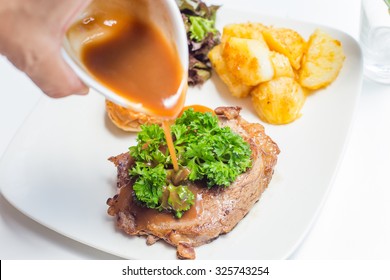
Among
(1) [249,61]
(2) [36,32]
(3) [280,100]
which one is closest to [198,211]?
(3) [280,100]

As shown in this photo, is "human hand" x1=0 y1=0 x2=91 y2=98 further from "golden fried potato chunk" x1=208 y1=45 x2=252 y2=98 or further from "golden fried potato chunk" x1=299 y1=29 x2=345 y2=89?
"golden fried potato chunk" x1=299 y1=29 x2=345 y2=89

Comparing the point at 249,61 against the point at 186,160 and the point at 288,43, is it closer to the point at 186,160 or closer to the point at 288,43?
the point at 288,43

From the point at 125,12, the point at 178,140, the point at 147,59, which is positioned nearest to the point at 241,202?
the point at 178,140

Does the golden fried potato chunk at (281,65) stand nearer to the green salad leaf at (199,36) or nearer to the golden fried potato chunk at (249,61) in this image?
the golden fried potato chunk at (249,61)

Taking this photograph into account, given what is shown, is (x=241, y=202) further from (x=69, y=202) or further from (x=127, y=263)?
(x=69, y=202)

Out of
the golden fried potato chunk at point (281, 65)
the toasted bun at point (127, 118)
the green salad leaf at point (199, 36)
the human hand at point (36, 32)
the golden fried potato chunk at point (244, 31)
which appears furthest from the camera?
the green salad leaf at point (199, 36)

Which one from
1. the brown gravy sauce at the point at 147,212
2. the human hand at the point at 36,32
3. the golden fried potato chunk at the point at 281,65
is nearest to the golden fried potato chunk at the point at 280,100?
the golden fried potato chunk at the point at 281,65

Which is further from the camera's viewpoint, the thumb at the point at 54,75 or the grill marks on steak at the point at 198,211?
the grill marks on steak at the point at 198,211
